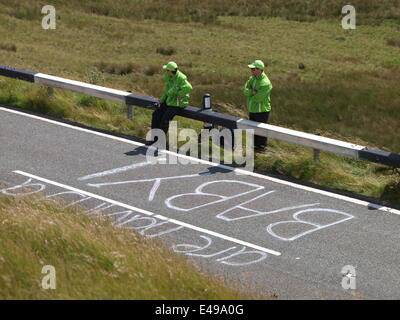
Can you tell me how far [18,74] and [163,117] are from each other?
15.0ft

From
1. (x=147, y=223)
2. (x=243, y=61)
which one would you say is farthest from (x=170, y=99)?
(x=243, y=61)

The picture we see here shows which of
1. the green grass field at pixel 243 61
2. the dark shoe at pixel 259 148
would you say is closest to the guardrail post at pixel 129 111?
the green grass field at pixel 243 61

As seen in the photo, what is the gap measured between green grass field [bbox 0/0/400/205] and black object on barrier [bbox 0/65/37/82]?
27 centimetres

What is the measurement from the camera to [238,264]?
10.3 metres

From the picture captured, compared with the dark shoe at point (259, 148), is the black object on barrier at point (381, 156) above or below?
above

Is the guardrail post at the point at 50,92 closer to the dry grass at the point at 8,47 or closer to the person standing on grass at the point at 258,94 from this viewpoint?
the person standing on grass at the point at 258,94

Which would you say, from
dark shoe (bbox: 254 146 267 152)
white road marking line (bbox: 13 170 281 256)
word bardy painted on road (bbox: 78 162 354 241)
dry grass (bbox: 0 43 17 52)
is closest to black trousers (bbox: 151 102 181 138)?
dark shoe (bbox: 254 146 267 152)

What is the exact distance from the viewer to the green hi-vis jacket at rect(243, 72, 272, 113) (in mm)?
15180

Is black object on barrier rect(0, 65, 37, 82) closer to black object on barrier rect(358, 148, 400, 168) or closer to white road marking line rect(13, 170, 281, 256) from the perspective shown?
white road marking line rect(13, 170, 281, 256)

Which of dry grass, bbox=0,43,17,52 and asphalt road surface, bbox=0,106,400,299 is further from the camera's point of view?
dry grass, bbox=0,43,17,52

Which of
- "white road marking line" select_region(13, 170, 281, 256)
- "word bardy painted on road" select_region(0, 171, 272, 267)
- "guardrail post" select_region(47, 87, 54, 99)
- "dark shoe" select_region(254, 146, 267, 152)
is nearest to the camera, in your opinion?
"word bardy painted on road" select_region(0, 171, 272, 267)

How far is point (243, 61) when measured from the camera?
39188 millimetres

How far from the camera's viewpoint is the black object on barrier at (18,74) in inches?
719

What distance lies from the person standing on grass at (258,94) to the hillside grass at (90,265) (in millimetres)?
6226
